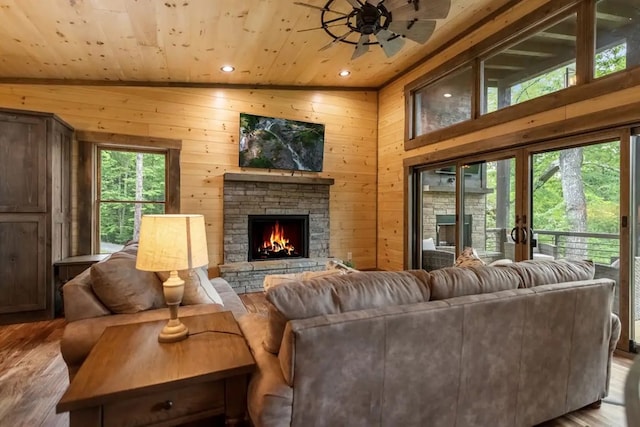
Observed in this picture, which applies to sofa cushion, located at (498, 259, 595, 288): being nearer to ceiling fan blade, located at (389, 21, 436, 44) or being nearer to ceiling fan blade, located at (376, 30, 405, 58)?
ceiling fan blade, located at (389, 21, 436, 44)

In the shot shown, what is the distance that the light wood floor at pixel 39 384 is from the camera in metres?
1.88

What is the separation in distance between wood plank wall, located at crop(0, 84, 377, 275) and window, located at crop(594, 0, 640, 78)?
11.3 ft

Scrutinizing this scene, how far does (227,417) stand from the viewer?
1.31 meters

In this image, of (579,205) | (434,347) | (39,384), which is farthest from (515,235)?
(39,384)

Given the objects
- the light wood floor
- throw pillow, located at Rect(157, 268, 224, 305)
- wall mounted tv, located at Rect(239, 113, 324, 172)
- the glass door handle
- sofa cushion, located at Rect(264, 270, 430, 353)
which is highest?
wall mounted tv, located at Rect(239, 113, 324, 172)

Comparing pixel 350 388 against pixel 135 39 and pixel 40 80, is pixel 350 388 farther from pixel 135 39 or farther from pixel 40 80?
pixel 40 80

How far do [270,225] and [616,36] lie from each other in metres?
4.58

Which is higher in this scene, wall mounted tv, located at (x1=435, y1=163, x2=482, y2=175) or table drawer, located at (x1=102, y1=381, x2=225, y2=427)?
wall mounted tv, located at (x1=435, y1=163, x2=482, y2=175)

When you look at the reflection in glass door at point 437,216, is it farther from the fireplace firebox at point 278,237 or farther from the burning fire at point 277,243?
the burning fire at point 277,243

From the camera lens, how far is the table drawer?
3.73 feet

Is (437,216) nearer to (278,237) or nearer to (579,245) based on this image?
(579,245)

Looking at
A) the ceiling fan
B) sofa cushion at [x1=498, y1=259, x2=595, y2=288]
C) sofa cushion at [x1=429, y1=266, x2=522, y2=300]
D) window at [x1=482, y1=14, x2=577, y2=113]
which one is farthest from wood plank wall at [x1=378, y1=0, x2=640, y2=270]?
sofa cushion at [x1=429, y1=266, x2=522, y2=300]

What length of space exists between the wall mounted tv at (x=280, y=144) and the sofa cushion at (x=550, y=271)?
3.94 m

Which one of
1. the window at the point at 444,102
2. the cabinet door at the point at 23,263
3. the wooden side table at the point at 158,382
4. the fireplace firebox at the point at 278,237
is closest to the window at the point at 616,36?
the window at the point at 444,102
